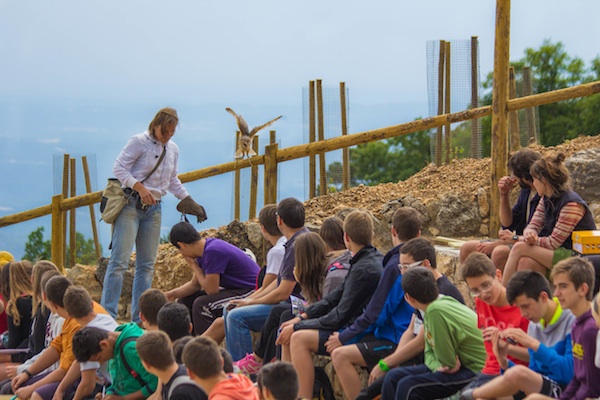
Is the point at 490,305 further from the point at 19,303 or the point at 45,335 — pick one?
the point at 19,303

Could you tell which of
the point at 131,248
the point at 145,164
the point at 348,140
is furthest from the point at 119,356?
the point at 348,140

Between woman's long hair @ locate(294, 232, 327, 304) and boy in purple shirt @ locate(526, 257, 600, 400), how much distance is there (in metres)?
1.81

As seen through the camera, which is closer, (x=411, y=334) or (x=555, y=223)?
(x=411, y=334)

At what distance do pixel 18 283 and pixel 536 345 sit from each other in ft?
13.4

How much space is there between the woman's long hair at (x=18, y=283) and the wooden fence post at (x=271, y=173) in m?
2.66

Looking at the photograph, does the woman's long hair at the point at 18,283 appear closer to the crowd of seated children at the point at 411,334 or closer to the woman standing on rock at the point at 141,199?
the woman standing on rock at the point at 141,199

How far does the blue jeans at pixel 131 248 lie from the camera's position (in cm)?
A: 739

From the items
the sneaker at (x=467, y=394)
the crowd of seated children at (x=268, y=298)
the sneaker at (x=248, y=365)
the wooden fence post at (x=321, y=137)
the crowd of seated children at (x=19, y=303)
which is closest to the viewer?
the sneaker at (x=467, y=394)

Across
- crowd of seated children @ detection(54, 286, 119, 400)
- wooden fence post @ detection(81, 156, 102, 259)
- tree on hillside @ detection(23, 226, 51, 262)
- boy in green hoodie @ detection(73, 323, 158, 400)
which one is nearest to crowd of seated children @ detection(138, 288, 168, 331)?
boy in green hoodie @ detection(73, 323, 158, 400)

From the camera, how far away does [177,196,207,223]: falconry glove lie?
25.5 feet

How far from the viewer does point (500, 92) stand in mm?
8195

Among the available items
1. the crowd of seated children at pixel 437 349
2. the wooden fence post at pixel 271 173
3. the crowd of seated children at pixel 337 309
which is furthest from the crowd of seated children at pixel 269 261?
the wooden fence post at pixel 271 173

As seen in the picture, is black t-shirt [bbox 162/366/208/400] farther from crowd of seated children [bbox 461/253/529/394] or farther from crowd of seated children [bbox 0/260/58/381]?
crowd of seated children [bbox 0/260/58/381]

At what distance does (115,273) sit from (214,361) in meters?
3.38
